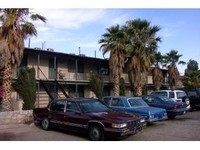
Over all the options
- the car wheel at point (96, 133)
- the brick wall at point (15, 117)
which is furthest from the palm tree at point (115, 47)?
the car wheel at point (96, 133)

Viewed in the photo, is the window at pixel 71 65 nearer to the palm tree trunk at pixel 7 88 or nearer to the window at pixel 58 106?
the palm tree trunk at pixel 7 88

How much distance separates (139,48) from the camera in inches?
1031

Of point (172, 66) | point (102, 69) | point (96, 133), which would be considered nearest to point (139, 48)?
point (102, 69)

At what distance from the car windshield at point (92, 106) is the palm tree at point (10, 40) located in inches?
242

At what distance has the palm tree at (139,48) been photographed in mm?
26125

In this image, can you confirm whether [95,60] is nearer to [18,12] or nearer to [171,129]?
[18,12]

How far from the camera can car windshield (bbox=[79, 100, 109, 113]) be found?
1093cm

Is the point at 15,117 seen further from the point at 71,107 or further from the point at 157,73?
the point at 157,73

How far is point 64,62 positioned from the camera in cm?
2664

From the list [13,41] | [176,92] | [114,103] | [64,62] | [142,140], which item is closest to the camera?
[142,140]

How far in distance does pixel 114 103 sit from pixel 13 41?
21.0 feet

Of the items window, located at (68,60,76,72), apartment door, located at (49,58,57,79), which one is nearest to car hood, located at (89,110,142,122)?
apartment door, located at (49,58,57,79)

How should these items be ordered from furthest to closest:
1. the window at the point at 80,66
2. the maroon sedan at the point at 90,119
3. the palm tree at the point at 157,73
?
the palm tree at the point at 157,73 → the window at the point at 80,66 → the maroon sedan at the point at 90,119

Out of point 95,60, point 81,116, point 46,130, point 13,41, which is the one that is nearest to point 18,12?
point 13,41
